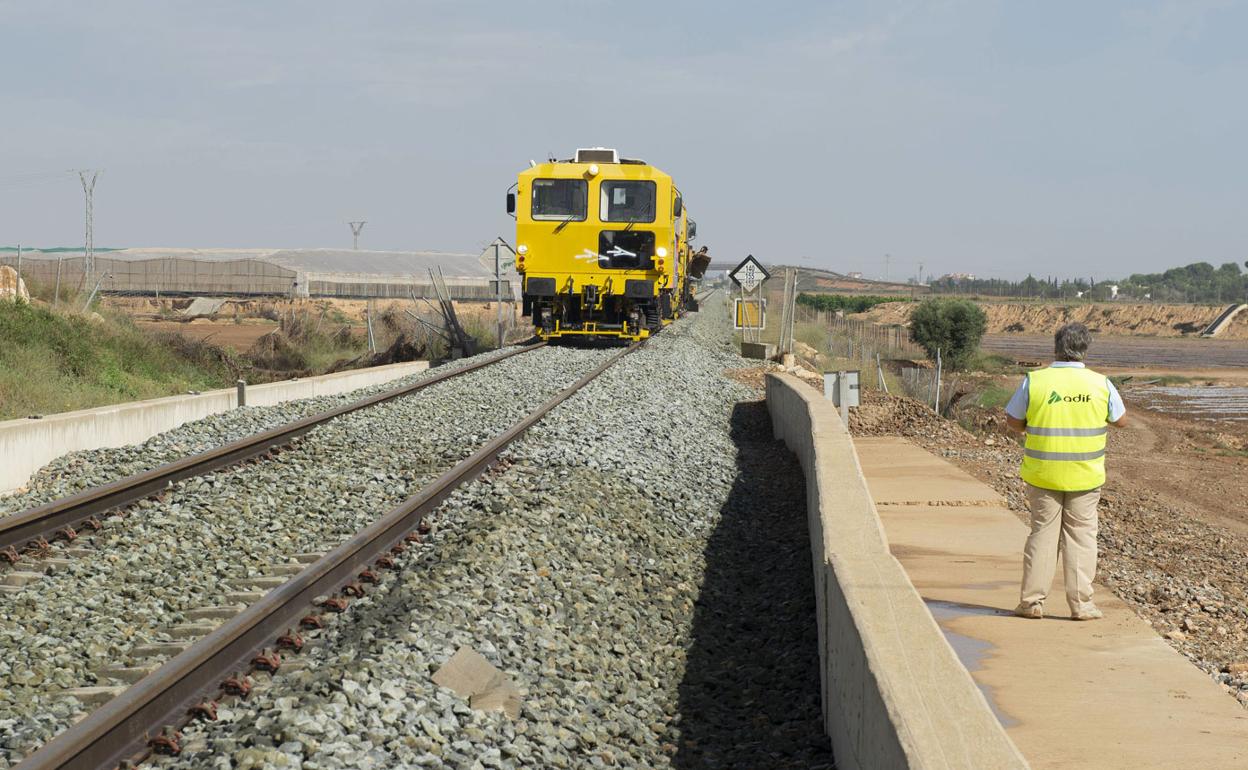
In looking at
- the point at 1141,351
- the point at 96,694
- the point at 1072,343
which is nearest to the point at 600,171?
the point at 1072,343

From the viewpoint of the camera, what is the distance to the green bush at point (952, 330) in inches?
1821

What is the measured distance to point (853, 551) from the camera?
247 inches

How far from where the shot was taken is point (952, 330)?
46.8m

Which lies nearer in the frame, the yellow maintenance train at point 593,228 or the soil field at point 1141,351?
the yellow maintenance train at point 593,228

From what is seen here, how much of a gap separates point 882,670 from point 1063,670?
7.46 feet

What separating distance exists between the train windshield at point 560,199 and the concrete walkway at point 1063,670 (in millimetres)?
15043

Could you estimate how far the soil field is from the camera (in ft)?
184

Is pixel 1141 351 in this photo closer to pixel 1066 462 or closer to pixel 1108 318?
pixel 1108 318

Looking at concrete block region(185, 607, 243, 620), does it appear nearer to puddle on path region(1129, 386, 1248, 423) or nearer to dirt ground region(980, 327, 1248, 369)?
puddle on path region(1129, 386, 1248, 423)

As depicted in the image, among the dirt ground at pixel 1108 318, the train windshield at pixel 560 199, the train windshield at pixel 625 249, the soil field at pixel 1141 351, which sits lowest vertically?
the soil field at pixel 1141 351

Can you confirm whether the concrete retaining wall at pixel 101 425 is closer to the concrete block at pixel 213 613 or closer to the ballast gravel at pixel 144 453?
the ballast gravel at pixel 144 453

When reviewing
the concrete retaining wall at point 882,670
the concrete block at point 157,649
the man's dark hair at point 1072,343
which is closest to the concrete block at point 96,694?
the concrete block at point 157,649

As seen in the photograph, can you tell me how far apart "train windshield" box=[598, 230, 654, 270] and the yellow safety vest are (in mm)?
17523

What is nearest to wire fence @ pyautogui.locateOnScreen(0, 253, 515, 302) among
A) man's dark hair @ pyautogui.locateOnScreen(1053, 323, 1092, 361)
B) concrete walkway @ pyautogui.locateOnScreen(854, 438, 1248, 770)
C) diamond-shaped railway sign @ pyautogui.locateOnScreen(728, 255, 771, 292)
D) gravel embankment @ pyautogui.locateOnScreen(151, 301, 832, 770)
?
diamond-shaped railway sign @ pyautogui.locateOnScreen(728, 255, 771, 292)
